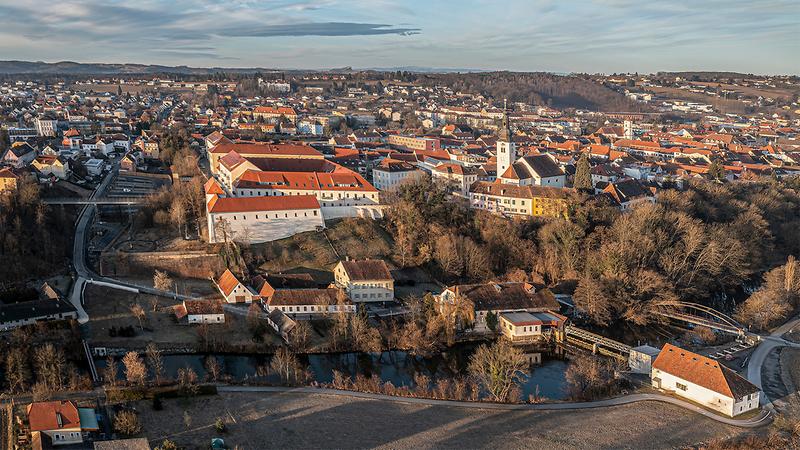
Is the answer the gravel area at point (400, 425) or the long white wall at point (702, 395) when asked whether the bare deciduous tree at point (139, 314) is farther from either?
the long white wall at point (702, 395)

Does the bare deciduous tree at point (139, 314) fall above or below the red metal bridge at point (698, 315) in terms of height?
above

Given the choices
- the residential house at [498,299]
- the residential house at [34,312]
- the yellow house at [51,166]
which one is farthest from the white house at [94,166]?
the residential house at [498,299]

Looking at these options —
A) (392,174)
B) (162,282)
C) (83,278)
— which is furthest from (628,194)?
(83,278)

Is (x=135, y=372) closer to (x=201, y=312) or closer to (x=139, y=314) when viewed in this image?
(x=139, y=314)

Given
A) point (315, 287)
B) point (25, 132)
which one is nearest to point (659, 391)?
point (315, 287)

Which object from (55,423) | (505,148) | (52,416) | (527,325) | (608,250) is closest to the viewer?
(55,423)

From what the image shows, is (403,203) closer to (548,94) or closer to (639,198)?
(639,198)
